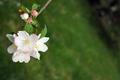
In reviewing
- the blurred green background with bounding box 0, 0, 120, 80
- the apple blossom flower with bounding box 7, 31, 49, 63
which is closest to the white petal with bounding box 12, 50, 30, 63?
the apple blossom flower with bounding box 7, 31, 49, 63

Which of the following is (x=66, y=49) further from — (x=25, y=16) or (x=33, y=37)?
(x=33, y=37)

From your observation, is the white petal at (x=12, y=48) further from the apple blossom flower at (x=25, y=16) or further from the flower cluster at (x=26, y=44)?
the apple blossom flower at (x=25, y=16)

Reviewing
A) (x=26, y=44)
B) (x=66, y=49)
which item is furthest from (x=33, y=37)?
(x=66, y=49)

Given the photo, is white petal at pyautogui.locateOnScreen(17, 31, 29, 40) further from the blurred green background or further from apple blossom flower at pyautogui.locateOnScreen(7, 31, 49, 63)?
the blurred green background

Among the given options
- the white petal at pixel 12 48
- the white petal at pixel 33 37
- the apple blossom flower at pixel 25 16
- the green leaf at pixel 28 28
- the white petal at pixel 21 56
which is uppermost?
the apple blossom flower at pixel 25 16

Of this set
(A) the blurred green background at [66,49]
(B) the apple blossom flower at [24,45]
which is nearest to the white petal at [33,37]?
(B) the apple blossom flower at [24,45]

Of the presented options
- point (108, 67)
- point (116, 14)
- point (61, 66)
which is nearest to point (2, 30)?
point (61, 66)

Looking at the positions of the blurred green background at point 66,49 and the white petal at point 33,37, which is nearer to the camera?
the white petal at point 33,37

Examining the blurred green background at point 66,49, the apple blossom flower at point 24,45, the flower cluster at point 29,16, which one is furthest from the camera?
→ the blurred green background at point 66,49
